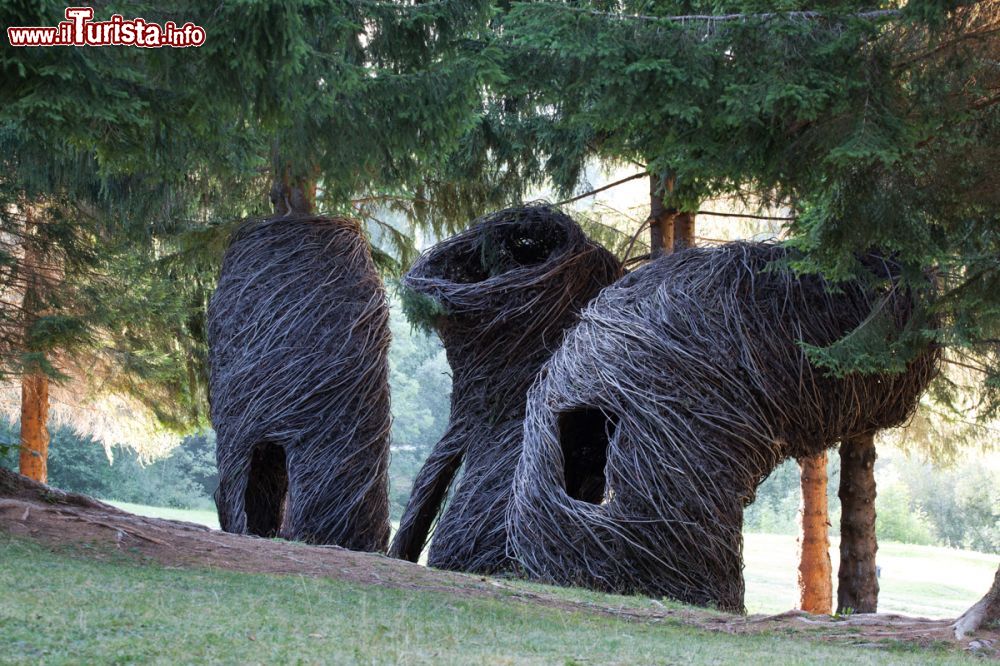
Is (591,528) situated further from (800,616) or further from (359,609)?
(359,609)

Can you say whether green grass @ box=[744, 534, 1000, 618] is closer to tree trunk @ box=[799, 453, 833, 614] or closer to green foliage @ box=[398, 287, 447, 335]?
tree trunk @ box=[799, 453, 833, 614]

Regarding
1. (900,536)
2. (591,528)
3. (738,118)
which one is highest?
(738,118)

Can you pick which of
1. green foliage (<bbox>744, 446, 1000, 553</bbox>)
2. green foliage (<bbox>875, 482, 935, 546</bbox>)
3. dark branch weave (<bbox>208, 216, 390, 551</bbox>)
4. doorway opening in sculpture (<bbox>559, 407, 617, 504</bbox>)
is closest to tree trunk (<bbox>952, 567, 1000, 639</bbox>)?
doorway opening in sculpture (<bbox>559, 407, 617, 504</bbox>)

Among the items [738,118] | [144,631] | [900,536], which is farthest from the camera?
[900,536]

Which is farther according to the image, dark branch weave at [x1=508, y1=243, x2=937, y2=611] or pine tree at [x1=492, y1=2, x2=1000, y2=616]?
dark branch weave at [x1=508, y1=243, x2=937, y2=611]

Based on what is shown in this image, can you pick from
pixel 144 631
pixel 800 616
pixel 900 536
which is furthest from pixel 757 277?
pixel 900 536

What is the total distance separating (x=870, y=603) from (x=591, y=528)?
12.8 ft

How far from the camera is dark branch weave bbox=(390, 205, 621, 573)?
339 inches

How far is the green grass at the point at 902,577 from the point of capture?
17.9m

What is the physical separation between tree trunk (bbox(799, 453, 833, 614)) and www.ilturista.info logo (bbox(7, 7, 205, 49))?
8375mm

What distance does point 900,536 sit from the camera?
103 ft

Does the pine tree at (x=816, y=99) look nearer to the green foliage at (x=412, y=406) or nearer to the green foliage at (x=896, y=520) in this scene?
the green foliage at (x=412, y=406)

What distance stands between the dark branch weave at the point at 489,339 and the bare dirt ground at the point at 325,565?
6.11 feet

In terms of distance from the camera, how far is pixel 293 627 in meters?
4.22
